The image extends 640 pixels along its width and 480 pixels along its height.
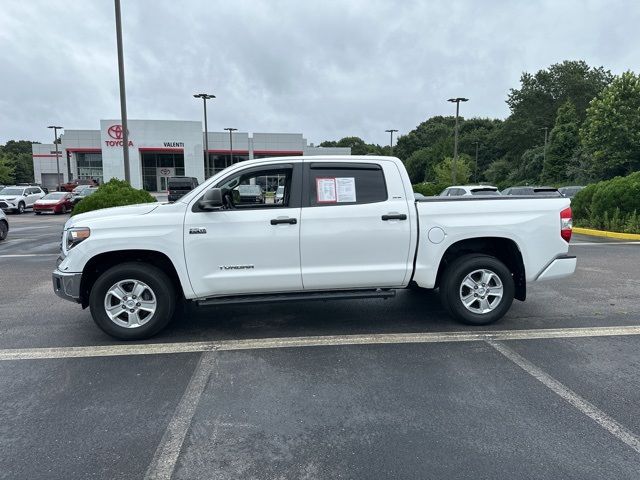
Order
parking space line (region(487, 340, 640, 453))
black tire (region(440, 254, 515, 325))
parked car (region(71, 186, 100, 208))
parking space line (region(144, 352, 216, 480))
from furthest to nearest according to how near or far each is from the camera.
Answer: parked car (region(71, 186, 100, 208))
black tire (region(440, 254, 515, 325))
parking space line (region(487, 340, 640, 453))
parking space line (region(144, 352, 216, 480))

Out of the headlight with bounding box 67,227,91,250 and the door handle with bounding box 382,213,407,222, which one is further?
the door handle with bounding box 382,213,407,222

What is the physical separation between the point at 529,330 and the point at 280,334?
2.80 meters

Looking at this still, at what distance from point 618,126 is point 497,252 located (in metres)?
32.6

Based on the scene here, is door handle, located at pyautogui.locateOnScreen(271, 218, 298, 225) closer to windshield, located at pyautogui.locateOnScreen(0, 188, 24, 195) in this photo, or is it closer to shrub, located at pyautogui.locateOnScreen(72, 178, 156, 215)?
shrub, located at pyautogui.locateOnScreen(72, 178, 156, 215)

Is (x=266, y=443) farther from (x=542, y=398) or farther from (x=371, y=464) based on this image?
(x=542, y=398)

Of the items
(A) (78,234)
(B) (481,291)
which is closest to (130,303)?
(A) (78,234)

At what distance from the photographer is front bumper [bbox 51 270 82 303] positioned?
467 cm

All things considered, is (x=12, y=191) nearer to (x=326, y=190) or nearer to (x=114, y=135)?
(x=114, y=135)

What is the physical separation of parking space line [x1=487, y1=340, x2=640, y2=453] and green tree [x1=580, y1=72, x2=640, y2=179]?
3381 centimetres

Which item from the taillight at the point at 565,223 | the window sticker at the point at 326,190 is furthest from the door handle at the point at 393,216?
the taillight at the point at 565,223

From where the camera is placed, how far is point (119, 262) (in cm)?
491

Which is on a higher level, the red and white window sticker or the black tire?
the red and white window sticker

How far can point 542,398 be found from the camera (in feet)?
11.8

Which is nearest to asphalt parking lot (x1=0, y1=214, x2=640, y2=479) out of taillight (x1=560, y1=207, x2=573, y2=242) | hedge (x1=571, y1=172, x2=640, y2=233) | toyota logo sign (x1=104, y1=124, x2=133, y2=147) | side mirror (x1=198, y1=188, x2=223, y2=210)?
taillight (x1=560, y1=207, x2=573, y2=242)
